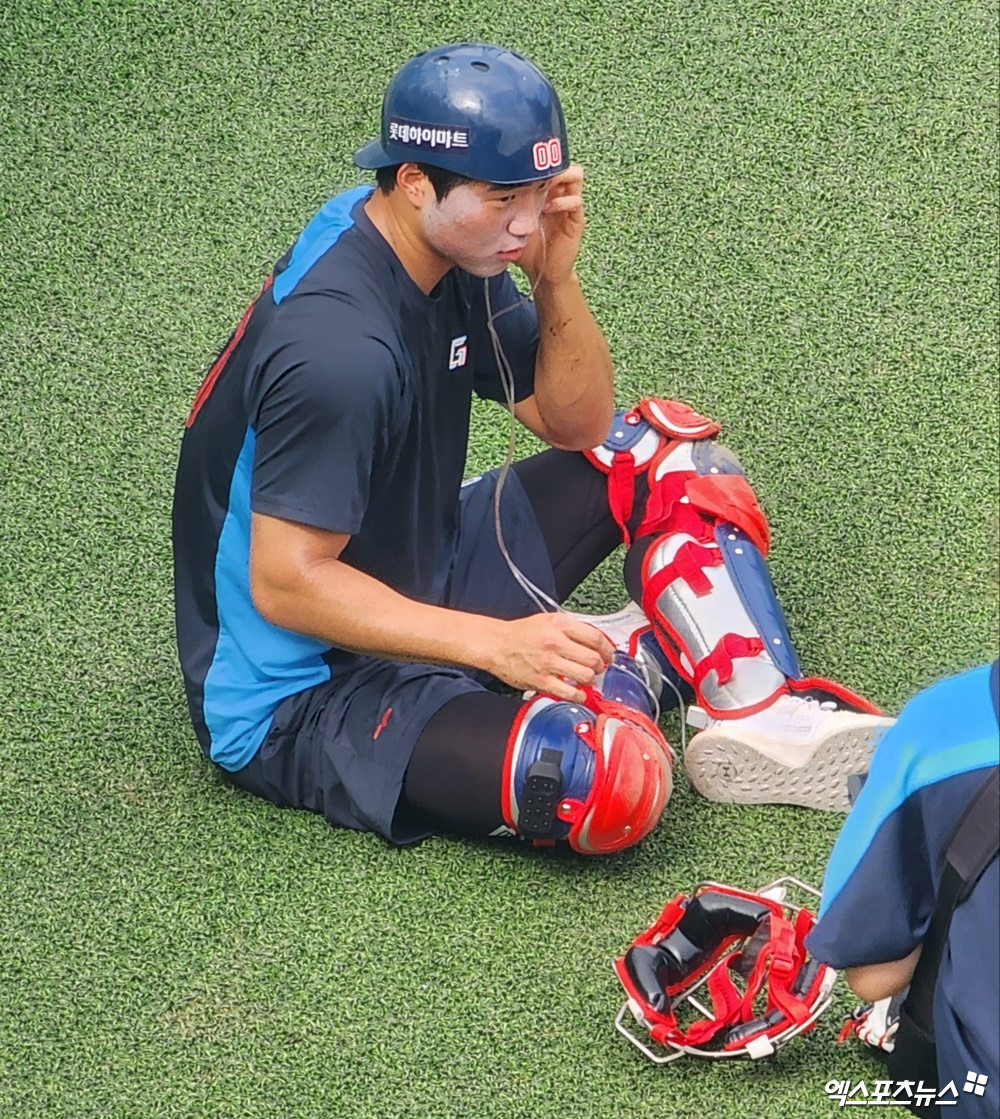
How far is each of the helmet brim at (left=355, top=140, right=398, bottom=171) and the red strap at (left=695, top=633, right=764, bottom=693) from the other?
0.98m

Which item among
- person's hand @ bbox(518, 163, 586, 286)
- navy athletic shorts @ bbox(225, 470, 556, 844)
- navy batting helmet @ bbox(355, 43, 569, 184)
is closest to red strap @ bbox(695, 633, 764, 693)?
navy athletic shorts @ bbox(225, 470, 556, 844)

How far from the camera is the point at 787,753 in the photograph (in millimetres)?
2697

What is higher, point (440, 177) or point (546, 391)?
point (440, 177)

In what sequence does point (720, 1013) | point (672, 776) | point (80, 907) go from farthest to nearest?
point (672, 776) → point (80, 907) → point (720, 1013)

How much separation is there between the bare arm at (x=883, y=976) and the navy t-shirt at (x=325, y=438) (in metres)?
0.98

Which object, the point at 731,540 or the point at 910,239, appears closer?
the point at 731,540

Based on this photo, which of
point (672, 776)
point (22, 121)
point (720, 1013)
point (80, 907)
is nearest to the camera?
point (720, 1013)

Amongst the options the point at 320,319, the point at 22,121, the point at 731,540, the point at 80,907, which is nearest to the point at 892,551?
the point at 731,540

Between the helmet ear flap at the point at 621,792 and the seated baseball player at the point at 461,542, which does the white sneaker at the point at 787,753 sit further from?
the helmet ear flap at the point at 621,792

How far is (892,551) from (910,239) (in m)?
0.92

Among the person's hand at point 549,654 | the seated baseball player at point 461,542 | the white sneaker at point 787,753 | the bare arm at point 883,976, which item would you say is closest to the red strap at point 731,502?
the seated baseball player at point 461,542

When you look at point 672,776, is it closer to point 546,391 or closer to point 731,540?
point 731,540

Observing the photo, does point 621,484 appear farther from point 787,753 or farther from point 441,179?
point 441,179

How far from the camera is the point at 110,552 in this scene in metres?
3.20
